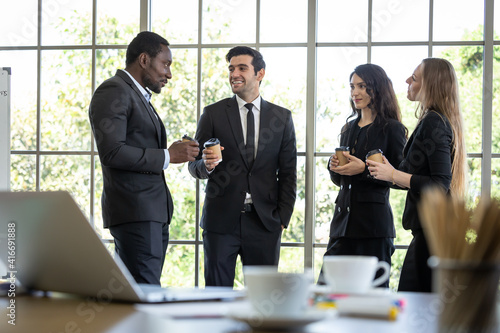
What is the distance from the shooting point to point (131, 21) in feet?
14.4

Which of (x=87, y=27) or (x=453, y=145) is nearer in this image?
(x=453, y=145)

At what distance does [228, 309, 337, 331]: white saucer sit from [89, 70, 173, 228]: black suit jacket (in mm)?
2205

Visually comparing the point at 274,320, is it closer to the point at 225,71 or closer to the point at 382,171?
the point at 382,171

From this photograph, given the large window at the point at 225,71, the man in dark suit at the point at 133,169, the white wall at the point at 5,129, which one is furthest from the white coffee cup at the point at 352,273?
the white wall at the point at 5,129

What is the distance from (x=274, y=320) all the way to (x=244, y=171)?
2.58 meters

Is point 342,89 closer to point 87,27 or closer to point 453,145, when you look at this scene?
point 453,145

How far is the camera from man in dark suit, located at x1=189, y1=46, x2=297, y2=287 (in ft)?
11.5

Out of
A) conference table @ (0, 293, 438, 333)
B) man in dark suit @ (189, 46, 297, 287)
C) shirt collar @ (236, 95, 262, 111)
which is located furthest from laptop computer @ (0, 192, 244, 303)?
shirt collar @ (236, 95, 262, 111)

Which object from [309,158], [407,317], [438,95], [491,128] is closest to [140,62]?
[309,158]

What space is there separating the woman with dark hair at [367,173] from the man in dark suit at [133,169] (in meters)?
0.87

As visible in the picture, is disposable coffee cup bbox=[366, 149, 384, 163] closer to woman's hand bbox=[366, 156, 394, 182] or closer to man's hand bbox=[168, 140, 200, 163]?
woman's hand bbox=[366, 156, 394, 182]

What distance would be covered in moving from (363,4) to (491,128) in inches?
46.6

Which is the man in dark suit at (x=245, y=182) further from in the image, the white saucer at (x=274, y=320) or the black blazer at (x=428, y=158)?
the white saucer at (x=274, y=320)

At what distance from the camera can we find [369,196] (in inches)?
130
